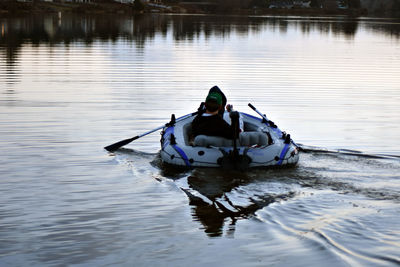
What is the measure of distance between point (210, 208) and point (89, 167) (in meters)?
3.76

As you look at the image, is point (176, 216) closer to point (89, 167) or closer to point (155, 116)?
point (89, 167)

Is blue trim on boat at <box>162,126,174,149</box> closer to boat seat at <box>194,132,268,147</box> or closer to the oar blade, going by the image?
boat seat at <box>194,132,268,147</box>

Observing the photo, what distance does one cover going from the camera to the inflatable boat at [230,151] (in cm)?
1200

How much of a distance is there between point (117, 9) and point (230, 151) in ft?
435

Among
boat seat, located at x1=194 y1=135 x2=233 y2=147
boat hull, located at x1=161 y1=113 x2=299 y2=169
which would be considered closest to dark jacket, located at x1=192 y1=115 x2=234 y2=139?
boat seat, located at x1=194 y1=135 x2=233 y2=147

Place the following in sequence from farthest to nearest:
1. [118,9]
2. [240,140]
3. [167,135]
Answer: [118,9], [167,135], [240,140]

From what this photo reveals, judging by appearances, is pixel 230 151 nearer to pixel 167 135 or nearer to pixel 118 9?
pixel 167 135

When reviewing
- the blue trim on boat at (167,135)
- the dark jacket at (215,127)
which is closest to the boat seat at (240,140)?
the dark jacket at (215,127)

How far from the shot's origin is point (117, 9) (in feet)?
462

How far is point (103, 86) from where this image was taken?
26625 mm

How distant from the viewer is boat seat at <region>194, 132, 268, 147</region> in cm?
1268

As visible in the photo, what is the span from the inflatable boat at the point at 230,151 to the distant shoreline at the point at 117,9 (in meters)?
91.8

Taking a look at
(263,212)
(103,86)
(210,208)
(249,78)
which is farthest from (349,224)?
(249,78)

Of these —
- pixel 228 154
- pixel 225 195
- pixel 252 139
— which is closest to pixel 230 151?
pixel 228 154
